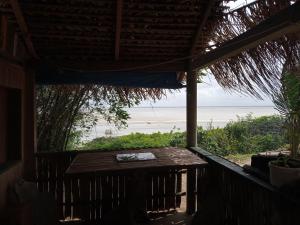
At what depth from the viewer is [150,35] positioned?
13.8ft

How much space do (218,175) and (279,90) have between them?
1159mm

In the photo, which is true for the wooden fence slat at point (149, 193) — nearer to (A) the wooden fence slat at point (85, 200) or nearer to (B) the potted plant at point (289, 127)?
(A) the wooden fence slat at point (85, 200)

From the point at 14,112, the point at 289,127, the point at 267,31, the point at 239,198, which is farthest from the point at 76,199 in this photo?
the point at 267,31

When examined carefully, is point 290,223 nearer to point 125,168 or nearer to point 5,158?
point 125,168

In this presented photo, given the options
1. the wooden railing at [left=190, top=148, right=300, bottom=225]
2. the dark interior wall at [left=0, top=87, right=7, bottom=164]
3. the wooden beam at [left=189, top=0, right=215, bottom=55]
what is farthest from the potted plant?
the dark interior wall at [left=0, top=87, right=7, bottom=164]

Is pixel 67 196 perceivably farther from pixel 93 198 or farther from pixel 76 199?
pixel 93 198

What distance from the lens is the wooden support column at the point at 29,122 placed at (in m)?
4.38

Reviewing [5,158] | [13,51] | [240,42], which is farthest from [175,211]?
[13,51]

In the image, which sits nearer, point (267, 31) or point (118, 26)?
point (267, 31)

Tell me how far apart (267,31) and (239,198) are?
5.46 feet

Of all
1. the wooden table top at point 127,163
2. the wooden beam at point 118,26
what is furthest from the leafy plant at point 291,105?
the wooden beam at point 118,26

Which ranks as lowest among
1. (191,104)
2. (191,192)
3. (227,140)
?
(191,192)

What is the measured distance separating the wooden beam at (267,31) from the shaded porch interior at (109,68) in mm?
21

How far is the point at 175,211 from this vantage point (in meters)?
4.74
